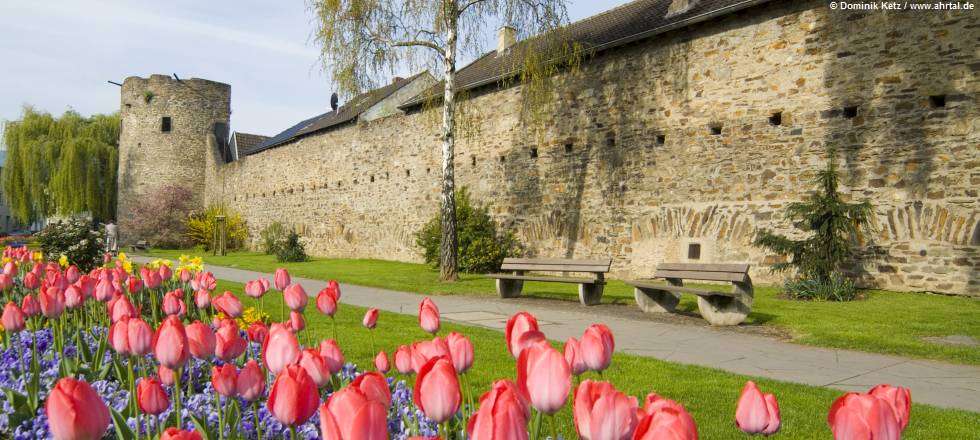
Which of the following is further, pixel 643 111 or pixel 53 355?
pixel 643 111

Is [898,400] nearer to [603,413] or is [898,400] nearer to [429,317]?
[603,413]

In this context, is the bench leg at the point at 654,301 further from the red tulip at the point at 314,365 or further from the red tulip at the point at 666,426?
the red tulip at the point at 666,426

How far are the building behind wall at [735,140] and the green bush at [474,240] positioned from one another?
0.43m

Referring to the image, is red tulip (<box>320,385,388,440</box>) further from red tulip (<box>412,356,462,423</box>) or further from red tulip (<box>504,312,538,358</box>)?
red tulip (<box>504,312,538,358</box>)

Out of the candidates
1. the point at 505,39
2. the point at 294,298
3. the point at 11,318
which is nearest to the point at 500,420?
the point at 294,298

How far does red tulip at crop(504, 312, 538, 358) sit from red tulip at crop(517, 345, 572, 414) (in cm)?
40

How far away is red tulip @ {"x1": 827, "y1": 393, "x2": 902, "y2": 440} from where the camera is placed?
1100 millimetres

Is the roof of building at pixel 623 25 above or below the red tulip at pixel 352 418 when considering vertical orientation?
above

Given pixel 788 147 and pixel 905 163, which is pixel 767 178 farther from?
pixel 905 163

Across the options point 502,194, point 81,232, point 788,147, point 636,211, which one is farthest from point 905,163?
point 81,232

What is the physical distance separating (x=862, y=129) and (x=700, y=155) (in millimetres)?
2642

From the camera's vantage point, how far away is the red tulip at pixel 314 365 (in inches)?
66.2

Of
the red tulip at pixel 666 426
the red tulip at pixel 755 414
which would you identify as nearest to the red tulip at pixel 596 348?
the red tulip at pixel 755 414

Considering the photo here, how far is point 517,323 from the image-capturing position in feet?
5.90
